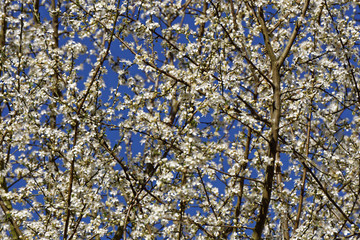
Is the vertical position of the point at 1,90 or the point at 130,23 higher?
the point at 1,90

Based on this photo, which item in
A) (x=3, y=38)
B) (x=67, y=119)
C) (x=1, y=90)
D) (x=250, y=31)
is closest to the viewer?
(x=67, y=119)

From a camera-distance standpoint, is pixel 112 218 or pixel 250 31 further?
pixel 250 31

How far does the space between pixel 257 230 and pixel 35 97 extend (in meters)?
3.73

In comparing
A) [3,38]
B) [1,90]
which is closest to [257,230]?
[1,90]

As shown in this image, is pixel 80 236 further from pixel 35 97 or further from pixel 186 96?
pixel 186 96

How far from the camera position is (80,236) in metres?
7.10

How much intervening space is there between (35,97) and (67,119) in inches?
36.7

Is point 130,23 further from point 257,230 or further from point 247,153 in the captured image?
point 257,230

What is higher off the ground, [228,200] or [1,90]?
[1,90]

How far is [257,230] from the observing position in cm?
594

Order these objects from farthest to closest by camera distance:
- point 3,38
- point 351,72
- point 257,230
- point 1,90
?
1. point 3,38
2. point 1,90
3. point 351,72
4. point 257,230

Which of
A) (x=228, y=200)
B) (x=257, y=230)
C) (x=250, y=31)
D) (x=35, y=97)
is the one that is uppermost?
(x=250, y=31)

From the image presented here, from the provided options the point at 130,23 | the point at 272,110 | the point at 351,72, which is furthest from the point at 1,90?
the point at 351,72

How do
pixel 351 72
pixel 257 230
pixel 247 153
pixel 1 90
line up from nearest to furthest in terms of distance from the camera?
pixel 257 230
pixel 351 72
pixel 247 153
pixel 1 90
